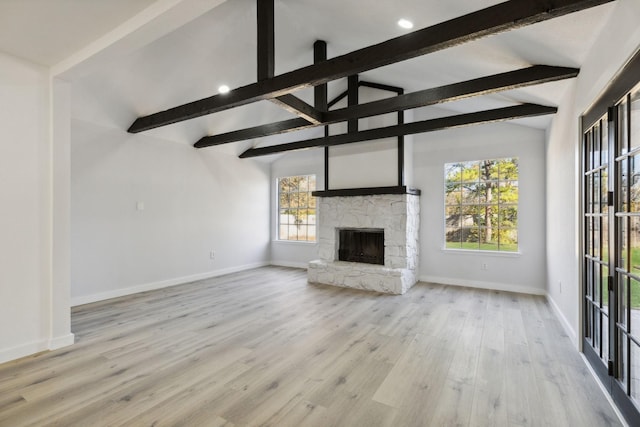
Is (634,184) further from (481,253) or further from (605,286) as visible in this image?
(481,253)

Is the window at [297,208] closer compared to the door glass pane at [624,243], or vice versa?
the door glass pane at [624,243]

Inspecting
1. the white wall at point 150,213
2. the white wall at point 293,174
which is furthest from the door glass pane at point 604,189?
the white wall at point 150,213

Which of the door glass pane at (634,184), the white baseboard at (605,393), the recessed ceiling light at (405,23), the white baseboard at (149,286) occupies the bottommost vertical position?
the white baseboard at (605,393)

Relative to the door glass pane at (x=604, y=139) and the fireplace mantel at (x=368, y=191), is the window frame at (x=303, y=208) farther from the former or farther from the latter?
the door glass pane at (x=604, y=139)

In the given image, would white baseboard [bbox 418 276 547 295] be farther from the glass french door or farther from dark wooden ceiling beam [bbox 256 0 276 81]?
dark wooden ceiling beam [bbox 256 0 276 81]

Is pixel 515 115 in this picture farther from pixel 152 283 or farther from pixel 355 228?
pixel 152 283

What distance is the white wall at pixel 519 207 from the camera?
4.77 m

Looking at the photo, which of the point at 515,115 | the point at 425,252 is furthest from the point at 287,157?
the point at 515,115

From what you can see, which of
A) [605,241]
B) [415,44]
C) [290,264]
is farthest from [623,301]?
[290,264]

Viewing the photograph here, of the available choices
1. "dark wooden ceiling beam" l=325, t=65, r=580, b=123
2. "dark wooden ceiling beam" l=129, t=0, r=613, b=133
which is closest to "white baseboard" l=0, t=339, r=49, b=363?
"dark wooden ceiling beam" l=129, t=0, r=613, b=133

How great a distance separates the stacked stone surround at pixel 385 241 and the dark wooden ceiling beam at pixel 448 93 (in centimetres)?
177

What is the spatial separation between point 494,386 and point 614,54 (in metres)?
2.31

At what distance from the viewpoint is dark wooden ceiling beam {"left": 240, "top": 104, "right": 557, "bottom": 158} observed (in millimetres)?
3736

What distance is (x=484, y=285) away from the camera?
5.13 metres
